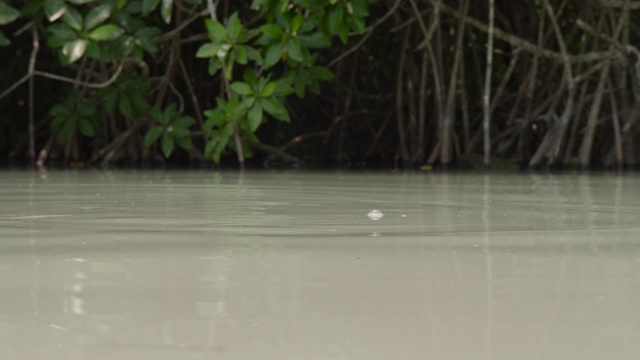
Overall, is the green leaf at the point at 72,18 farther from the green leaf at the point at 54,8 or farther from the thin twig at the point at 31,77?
the thin twig at the point at 31,77

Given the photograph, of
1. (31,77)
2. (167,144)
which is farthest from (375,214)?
(31,77)

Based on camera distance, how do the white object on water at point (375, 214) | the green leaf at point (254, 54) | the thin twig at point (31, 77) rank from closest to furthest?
1. the white object on water at point (375, 214)
2. the green leaf at point (254, 54)
3. the thin twig at point (31, 77)

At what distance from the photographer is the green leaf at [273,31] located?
405 cm

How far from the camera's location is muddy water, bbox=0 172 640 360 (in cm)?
96

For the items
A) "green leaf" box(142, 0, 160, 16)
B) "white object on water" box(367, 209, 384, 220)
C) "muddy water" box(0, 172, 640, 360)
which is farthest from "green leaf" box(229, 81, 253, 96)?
"white object on water" box(367, 209, 384, 220)

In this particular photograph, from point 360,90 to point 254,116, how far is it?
8.95ft

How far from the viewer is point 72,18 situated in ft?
14.1

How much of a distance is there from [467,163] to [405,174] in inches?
43.4

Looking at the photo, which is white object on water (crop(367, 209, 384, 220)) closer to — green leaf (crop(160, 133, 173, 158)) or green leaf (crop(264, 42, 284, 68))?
green leaf (crop(264, 42, 284, 68))

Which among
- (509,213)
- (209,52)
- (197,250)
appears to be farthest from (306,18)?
(197,250)

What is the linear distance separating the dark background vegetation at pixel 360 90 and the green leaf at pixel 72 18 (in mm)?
21

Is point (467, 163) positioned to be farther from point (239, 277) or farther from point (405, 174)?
point (239, 277)

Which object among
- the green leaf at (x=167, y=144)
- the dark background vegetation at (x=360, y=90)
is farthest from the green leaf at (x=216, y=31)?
the green leaf at (x=167, y=144)

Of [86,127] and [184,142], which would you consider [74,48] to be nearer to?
[184,142]
